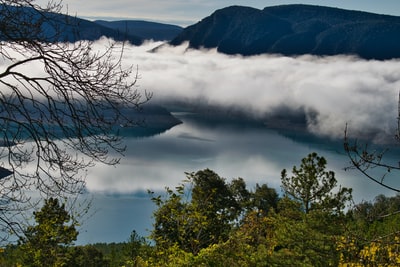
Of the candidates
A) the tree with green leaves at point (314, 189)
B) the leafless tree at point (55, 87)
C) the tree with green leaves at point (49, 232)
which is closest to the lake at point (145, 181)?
the tree with green leaves at point (314, 189)

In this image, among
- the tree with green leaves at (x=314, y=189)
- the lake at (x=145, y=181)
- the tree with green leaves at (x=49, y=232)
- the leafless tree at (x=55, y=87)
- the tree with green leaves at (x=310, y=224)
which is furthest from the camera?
the lake at (x=145, y=181)

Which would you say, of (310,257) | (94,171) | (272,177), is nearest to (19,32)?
(310,257)

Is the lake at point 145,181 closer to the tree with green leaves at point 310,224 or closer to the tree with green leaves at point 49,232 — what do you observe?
the tree with green leaves at point 310,224

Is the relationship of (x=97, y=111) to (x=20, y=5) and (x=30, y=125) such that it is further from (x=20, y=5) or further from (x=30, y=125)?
(x=20, y=5)

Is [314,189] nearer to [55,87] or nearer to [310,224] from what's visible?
[310,224]

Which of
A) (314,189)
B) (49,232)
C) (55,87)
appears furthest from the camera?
(314,189)

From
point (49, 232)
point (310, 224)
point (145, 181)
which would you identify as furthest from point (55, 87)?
point (145, 181)

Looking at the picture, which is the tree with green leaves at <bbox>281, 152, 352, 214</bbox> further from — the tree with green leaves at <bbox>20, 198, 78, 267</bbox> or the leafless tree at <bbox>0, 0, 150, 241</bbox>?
the leafless tree at <bbox>0, 0, 150, 241</bbox>

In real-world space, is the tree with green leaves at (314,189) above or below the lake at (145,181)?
below

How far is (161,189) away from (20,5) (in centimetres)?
12841

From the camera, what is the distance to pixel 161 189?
433 ft

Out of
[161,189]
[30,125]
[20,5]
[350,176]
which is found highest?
[350,176]

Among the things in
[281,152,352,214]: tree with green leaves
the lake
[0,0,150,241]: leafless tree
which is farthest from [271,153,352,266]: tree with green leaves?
the lake

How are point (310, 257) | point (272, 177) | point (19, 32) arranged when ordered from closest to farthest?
point (19, 32) → point (310, 257) → point (272, 177)
